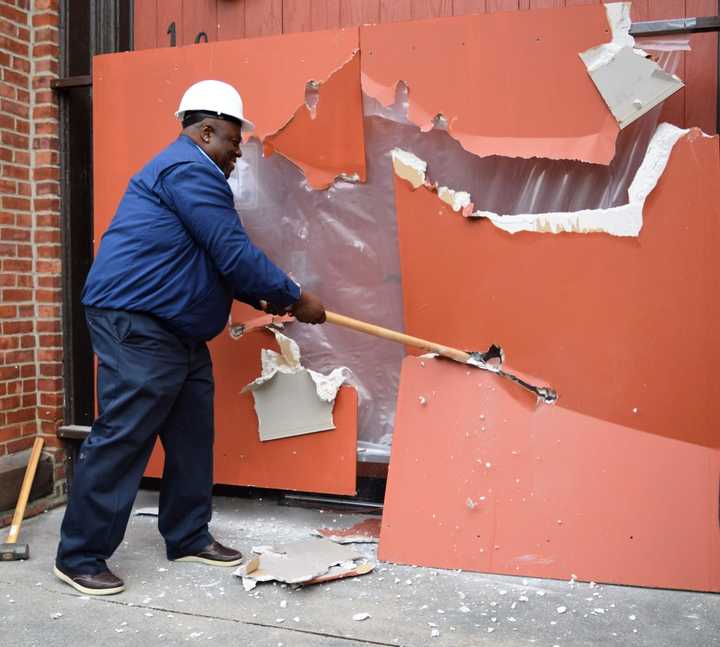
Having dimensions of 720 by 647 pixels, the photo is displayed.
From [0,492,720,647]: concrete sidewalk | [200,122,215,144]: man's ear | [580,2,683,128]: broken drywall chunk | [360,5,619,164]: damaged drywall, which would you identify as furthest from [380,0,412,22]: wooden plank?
[0,492,720,647]: concrete sidewalk

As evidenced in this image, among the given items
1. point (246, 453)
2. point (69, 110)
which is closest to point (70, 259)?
point (69, 110)

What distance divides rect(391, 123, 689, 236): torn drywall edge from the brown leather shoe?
5.43 ft

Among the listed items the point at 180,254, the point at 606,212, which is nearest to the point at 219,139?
the point at 180,254

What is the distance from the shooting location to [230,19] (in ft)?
12.8

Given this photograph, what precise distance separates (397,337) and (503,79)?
110 centimetres

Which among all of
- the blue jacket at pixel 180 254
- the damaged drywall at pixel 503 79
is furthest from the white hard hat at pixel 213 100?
the damaged drywall at pixel 503 79

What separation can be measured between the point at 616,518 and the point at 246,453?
5.37ft

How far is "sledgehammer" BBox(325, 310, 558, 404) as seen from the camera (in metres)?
3.20

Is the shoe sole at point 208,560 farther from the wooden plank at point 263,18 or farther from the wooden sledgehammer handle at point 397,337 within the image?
the wooden plank at point 263,18

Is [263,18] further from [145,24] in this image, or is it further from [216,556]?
[216,556]

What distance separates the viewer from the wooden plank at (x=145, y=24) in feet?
13.1

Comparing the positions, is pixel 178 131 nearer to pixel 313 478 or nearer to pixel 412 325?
pixel 412 325

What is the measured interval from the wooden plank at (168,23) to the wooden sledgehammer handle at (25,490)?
2.00 metres

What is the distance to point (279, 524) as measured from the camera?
3.70 metres
